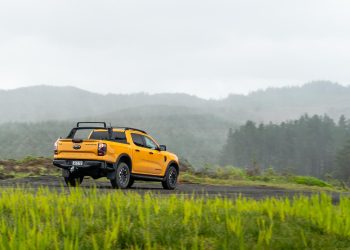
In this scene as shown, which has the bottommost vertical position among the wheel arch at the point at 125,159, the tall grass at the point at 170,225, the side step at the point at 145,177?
the tall grass at the point at 170,225

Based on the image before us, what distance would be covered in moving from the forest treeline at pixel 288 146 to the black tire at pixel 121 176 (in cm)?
12493

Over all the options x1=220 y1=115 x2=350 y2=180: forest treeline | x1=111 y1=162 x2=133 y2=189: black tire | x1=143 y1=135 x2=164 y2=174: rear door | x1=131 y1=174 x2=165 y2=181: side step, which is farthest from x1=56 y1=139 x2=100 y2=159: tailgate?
x1=220 y1=115 x2=350 y2=180: forest treeline

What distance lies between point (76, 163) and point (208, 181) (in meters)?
8.17

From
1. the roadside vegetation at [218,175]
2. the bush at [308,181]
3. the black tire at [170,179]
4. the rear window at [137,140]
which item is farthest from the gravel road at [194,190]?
the bush at [308,181]

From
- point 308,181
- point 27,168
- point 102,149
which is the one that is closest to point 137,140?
point 102,149

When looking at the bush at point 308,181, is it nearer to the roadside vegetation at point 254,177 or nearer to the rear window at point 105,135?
the roadside vegetation at point 254,177

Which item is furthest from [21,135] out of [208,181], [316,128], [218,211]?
[218,211]

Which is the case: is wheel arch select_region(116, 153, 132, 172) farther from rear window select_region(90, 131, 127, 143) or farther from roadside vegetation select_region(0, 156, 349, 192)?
roadside vegetation select_region(0, 156, 349, 192)

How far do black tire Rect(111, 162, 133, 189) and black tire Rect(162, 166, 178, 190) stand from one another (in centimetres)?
198

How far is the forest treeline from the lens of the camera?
143875 mm

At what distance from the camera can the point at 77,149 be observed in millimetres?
16672

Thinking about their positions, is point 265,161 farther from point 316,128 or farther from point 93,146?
point 93,146

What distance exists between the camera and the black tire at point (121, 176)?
1655 cm

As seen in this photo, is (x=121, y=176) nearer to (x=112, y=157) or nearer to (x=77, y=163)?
(x=112, y=157)
